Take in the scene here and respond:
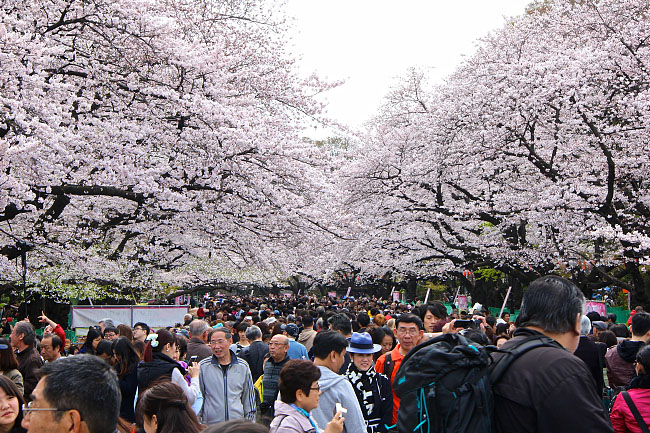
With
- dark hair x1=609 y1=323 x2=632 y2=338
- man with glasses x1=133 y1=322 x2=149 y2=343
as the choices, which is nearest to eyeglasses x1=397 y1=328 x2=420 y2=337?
man with glasses x1=133 y1=322 x2=149 y2=343

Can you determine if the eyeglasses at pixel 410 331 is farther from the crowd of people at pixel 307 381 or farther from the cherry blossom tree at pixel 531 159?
the cherry blossom tree at pixel 531 159

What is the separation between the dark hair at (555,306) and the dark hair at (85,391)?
6.04ft

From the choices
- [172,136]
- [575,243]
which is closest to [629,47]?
[575,243]

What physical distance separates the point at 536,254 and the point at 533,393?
19.1 meters

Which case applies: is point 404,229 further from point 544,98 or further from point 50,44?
point 50,44

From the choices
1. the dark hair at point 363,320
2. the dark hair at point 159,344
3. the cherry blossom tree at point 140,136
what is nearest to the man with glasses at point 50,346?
the dark hair at point 159,344

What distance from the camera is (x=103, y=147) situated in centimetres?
1249

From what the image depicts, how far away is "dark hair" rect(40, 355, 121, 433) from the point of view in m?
2.55

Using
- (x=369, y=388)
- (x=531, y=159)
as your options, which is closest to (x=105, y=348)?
(x=369, y=388)

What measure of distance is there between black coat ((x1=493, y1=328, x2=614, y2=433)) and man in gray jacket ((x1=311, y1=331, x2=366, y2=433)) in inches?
92.2

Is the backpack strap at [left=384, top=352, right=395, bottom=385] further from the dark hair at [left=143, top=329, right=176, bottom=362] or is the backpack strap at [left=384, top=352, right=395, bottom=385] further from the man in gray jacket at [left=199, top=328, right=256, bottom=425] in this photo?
the dark hair at [left=143, top=329, right=176, bottom=362]

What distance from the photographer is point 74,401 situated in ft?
8.38

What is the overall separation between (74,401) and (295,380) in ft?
6.54

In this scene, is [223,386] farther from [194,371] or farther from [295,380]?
[295,380]
